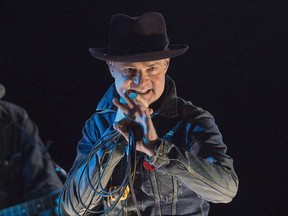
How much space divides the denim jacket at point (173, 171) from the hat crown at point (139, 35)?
0.23 m

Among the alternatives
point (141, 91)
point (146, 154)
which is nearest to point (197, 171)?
point (146, 154)

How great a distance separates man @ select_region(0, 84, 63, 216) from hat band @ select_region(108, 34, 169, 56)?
21.9 inches

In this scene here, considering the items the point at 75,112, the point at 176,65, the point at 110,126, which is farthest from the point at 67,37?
the point at 110,126

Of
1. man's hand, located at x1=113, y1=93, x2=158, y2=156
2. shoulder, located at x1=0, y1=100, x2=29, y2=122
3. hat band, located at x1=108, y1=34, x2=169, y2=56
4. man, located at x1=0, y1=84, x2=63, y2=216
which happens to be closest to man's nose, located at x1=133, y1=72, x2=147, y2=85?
hat band, located at x1=108, y1=34, x2=169, y2=56

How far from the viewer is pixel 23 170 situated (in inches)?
81.4

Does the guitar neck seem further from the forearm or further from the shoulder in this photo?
the forearm

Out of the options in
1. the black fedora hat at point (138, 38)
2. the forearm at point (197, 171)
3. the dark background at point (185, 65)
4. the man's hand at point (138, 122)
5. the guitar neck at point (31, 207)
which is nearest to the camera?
the man's hand at point (138, 122)

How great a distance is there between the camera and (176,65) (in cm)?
309

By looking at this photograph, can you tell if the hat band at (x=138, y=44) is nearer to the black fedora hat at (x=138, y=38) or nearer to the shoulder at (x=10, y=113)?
the black fedora hat at (x=138, y=38)

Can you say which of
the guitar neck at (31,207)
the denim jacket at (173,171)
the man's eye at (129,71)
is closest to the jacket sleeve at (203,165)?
the denim jacket at (173,171)

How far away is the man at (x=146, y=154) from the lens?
179 cm

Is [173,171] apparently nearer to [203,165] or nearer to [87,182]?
[203,165]

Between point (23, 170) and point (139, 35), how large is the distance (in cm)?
85

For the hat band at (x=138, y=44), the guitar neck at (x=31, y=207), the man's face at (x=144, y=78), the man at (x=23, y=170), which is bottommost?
the guitar neck at (x=31, y=207)
